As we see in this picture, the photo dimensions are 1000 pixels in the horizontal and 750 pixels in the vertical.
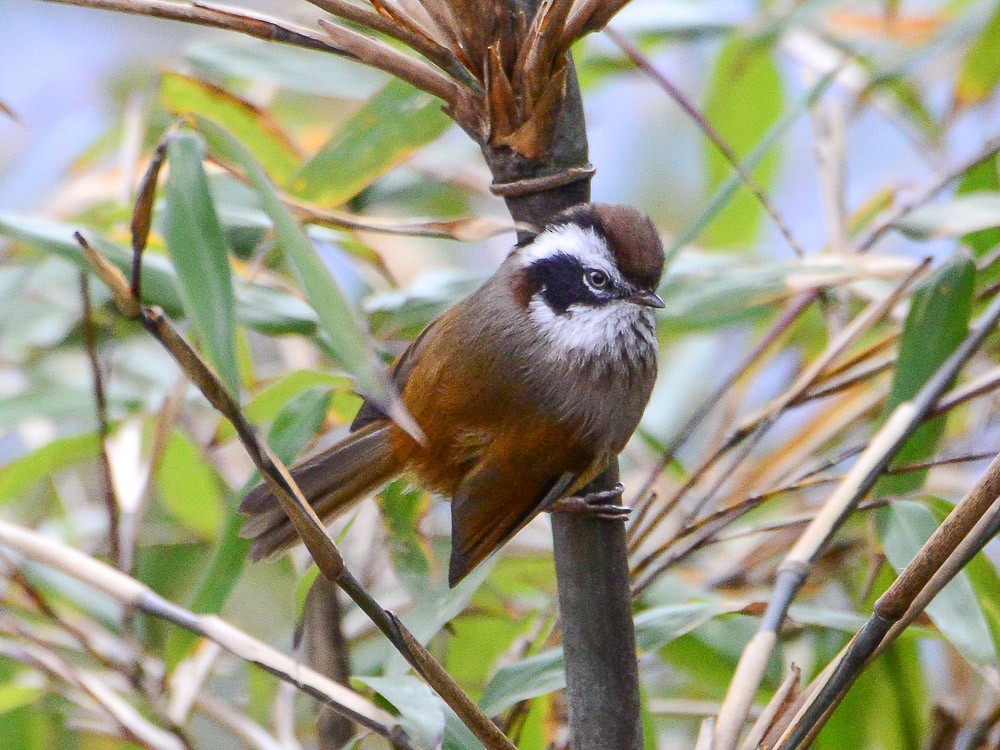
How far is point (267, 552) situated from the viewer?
1.28 meters

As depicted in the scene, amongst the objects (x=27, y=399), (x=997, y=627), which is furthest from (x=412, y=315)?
(x=997, y=627)

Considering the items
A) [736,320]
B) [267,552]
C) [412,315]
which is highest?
[412,315]

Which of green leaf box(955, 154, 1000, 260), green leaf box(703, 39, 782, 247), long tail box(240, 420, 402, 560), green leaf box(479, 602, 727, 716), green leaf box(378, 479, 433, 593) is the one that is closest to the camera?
green leaf box(479, 602, 727, 716)

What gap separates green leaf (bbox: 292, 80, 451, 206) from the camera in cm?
137

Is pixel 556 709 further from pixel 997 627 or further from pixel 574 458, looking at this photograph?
pixel 997 627

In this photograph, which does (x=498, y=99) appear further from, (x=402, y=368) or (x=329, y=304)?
(x=402, y=368)

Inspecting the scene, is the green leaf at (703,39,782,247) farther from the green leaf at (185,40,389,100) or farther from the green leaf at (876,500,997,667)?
the green leaf at (876,500,997,667)

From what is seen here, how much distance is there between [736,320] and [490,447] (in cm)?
45

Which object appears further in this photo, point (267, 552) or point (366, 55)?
point (267, 552)

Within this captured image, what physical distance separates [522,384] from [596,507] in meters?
0.43

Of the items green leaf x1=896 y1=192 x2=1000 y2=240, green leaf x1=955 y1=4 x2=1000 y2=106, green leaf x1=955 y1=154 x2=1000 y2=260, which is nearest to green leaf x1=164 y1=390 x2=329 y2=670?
green leaf x1=896 y1=192 x2=1000 y2=240

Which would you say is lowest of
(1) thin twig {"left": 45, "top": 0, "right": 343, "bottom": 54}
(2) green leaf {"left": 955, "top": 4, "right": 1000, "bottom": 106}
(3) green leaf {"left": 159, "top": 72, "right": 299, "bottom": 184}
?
(2) green leaf {"left": 955, "top": 4, "right": 1000, "bottom": 106}

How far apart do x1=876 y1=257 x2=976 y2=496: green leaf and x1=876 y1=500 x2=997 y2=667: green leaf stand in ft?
0.46

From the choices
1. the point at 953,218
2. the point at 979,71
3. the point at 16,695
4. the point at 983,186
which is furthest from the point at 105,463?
the point at 979,71
